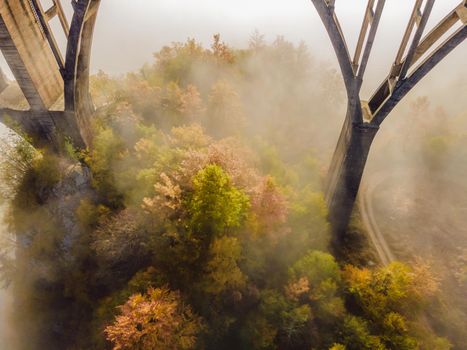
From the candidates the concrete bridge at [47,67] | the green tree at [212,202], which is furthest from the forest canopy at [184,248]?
the concrete bridge at [47,67]

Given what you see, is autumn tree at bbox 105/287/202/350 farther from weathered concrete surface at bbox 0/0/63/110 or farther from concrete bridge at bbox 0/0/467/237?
weathered concrete surface at bbox 0/0/63/110

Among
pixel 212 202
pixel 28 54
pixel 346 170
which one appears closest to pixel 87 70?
pixel 28 54

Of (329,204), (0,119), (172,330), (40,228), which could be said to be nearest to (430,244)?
(329,204)

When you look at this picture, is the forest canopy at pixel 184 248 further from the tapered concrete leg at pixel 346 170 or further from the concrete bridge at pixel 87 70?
the concrete bridge at pixel 87 70

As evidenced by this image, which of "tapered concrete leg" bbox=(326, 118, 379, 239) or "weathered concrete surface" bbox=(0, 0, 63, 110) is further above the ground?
"weathered concrete surface" bbox=(0, 0, 63, 110)

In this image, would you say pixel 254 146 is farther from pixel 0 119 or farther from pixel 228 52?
pixel 0 119

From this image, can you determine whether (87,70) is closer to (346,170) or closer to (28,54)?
(28,54)

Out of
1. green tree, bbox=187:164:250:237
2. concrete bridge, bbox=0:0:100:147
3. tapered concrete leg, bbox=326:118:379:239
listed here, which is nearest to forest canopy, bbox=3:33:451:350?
green tree, bbox=187:164:250:237
